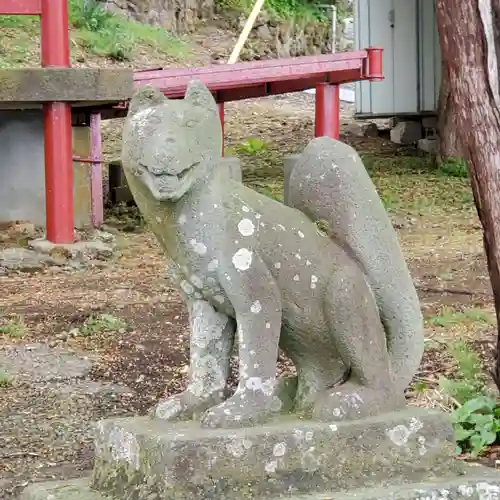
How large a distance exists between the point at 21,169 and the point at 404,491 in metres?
7.69

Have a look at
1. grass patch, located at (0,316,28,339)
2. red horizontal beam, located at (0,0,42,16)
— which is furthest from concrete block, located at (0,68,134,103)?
grass patch, located at (0,316,28,339)

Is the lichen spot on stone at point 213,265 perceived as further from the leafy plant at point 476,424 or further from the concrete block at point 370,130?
the concrete block at point 370,130

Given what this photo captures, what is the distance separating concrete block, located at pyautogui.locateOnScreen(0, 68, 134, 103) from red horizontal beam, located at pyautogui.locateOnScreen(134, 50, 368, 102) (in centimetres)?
64

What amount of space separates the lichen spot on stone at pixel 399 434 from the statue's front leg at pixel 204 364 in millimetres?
452

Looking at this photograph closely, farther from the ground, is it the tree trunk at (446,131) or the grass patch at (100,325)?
the tree trunk at (446,131)

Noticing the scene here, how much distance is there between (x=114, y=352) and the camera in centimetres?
602

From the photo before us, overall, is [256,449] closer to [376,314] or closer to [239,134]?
[376,314]

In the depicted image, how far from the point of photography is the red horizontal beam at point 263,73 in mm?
9234

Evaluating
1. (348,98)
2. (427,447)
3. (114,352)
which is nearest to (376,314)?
(427,447)

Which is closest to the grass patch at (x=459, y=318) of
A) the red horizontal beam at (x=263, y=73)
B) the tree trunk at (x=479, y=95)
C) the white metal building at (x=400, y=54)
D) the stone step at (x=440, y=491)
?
the tree trunk at (x=479, y=95)

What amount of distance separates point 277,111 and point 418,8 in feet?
11.5

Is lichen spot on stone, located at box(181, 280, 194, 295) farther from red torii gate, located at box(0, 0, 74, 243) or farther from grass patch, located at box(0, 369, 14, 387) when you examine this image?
red torii gate, located at box(0, 0, 74, 243)

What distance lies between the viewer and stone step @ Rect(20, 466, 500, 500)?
8.77 feet

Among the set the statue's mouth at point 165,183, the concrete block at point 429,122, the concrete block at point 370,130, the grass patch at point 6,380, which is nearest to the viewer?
the statue's mouth at point 165,183
